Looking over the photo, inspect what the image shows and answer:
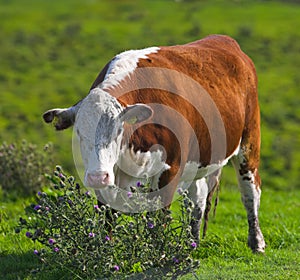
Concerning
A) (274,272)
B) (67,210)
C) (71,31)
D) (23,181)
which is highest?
(67,210)

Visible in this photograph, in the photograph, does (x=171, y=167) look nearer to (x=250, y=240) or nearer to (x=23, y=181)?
(x=250, y=240)

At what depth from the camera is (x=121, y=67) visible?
5.53 meters

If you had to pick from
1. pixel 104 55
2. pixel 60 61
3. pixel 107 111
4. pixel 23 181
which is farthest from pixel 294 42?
pixel 107 111

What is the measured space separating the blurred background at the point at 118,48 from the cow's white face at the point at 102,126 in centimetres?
1868

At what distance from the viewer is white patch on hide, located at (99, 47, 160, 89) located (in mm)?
5328

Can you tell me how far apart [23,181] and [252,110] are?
3.86 metres

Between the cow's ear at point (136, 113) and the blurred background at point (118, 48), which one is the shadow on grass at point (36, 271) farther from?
the blurred background at point (118, 48)

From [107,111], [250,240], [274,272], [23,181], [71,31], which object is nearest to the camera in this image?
[107,111]

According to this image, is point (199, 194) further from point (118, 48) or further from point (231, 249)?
point (118, 48)

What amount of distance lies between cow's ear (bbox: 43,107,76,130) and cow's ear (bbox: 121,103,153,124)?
42cm

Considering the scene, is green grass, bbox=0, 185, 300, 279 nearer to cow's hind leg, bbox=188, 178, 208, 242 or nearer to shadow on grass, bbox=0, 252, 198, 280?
shadow on grass, bbox=0, 252, 198, 280

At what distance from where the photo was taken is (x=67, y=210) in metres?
5.20

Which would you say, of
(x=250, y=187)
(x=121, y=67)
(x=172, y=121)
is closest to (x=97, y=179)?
(x=172, y=121)

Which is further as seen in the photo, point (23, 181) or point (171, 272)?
point (23, 181)
